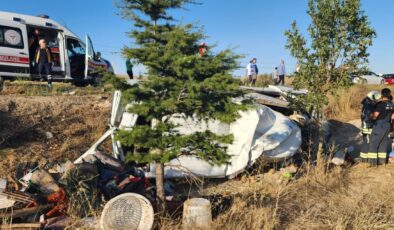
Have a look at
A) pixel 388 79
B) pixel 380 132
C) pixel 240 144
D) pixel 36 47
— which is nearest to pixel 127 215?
pixel 240 144

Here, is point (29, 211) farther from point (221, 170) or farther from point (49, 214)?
point (221, 170)

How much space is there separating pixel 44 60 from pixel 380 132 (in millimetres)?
9923

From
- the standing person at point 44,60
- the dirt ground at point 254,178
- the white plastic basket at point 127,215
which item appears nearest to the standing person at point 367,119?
the dirt ground at point 254,178

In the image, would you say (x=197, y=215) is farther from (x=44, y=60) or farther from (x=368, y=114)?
(x=44, y=60)

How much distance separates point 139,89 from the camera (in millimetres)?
4520

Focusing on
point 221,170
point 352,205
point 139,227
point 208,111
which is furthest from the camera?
point 221,170

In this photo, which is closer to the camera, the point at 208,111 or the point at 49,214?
the point at 208,111

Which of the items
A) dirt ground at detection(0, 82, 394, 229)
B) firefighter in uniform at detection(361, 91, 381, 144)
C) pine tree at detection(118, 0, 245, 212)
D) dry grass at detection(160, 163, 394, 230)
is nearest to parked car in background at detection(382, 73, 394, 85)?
dirt ground at detection(0, 82, 394, 229)

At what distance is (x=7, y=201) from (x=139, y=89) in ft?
7.05

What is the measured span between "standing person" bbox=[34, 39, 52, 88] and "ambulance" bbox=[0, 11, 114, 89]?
0.40 meters

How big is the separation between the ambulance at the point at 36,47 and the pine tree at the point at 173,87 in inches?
361

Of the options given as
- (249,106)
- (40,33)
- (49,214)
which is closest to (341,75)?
(249,106)

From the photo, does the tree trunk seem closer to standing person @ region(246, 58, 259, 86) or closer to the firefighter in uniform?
the firefighter in uniform

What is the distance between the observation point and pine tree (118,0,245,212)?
14.3ft
